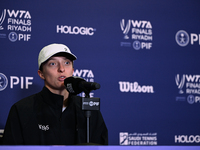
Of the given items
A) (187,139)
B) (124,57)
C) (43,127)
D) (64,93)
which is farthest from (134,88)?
(43,127)

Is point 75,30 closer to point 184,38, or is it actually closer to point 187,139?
point 184,38

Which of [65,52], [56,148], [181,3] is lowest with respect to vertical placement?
[56,148]

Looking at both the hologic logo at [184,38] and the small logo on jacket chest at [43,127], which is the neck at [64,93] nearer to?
the small logo on jacket chest at [43,127]

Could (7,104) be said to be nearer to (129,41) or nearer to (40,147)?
(129,41)

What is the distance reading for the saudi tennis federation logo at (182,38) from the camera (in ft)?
10.4

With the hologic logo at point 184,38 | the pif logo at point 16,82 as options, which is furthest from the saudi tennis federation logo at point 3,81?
the hologic logo at point 184,38

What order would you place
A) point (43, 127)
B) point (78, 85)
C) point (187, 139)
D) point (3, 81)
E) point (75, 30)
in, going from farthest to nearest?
Answer: 1. point (187, 139)
2. point (75, 30)
3. point (3, 81)
4. point (43, 127)
5. point (78, 85)

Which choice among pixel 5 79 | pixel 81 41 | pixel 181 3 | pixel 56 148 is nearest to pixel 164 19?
pixel 181 3

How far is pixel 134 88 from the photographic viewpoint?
2.97 m

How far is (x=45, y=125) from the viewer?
1.90 meters

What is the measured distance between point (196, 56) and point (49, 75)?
194cm

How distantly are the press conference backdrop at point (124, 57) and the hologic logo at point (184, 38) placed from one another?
1 centimetres

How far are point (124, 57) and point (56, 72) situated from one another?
47.5 inches

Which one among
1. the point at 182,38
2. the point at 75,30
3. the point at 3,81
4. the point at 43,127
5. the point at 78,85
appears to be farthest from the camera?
the point at 182,38
